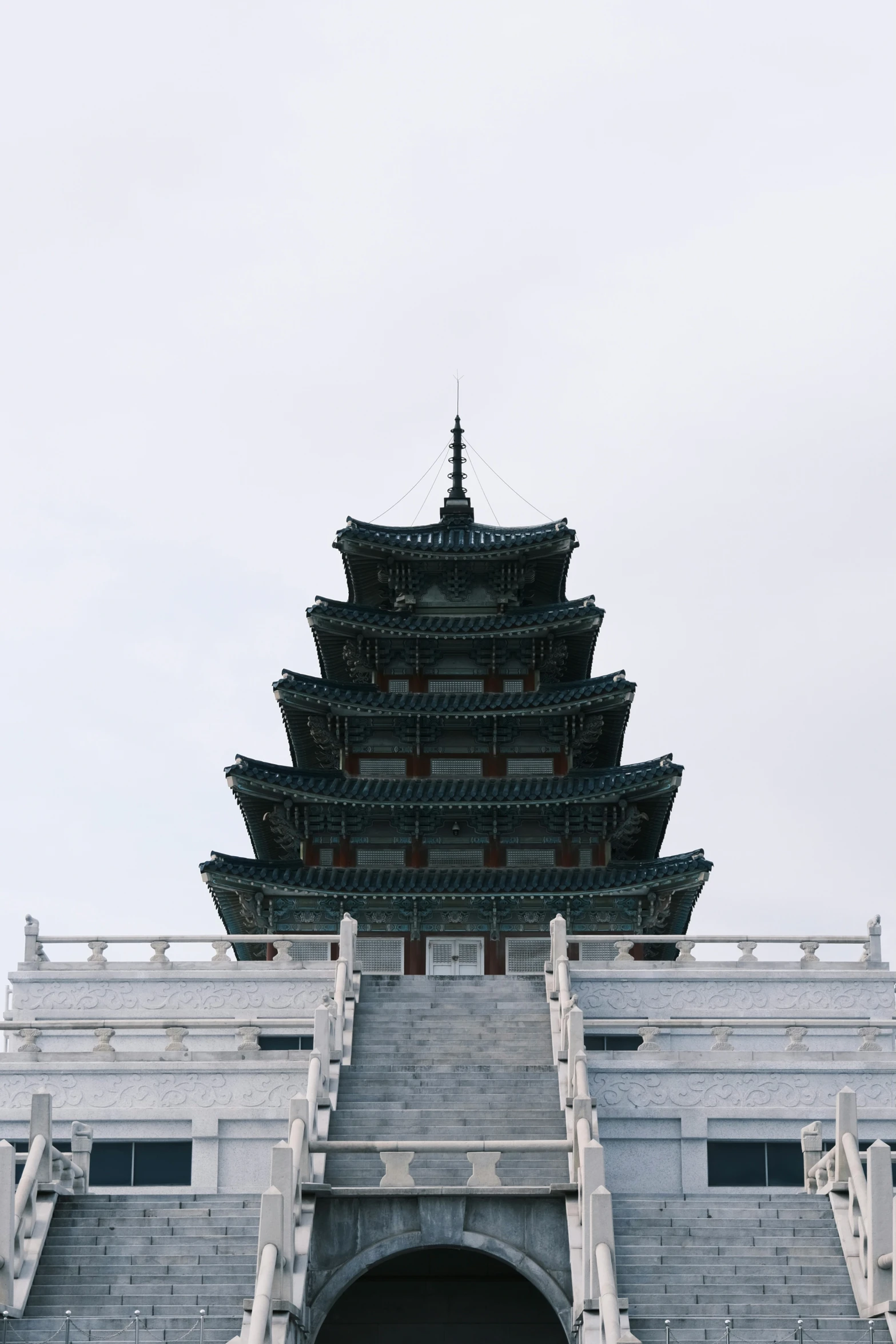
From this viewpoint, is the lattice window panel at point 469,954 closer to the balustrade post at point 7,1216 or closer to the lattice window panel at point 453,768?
the lattice window panel at point 453,768

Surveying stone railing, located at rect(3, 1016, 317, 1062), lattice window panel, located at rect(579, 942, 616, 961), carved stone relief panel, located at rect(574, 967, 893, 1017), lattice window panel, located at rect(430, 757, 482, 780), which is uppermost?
lattice window panel, located at rect(430, 757, 482, 780)

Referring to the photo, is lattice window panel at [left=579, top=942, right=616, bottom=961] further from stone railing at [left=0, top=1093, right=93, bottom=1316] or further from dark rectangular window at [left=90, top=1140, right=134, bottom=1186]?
stone railing at [left=0, top=1093, right=93, bottom=1316]

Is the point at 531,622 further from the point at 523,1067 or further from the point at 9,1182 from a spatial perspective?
Result: the point at 9,1182

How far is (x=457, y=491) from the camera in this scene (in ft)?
191

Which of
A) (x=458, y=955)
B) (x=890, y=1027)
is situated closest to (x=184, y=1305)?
(x=890, y=1027)

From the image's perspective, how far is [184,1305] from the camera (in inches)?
1062

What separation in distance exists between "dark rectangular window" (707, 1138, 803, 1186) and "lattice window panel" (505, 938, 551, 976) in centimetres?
1264

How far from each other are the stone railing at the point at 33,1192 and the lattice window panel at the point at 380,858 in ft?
62.1

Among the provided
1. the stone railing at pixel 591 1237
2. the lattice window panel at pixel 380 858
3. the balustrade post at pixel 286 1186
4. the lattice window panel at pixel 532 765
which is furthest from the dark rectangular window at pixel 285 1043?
the balustrade post at pixel 286 1186

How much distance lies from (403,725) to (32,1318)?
1034 inches

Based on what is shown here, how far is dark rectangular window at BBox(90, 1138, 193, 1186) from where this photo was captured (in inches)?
1405

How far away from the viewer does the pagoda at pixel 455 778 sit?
48.5m

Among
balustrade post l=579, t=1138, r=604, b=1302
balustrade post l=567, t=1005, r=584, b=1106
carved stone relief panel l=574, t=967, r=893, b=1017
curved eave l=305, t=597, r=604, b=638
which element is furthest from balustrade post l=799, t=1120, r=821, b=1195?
curved eave l=305, t=597, r=604, b=638

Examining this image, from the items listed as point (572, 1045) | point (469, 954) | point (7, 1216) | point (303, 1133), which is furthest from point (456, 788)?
point (7, 1216)
